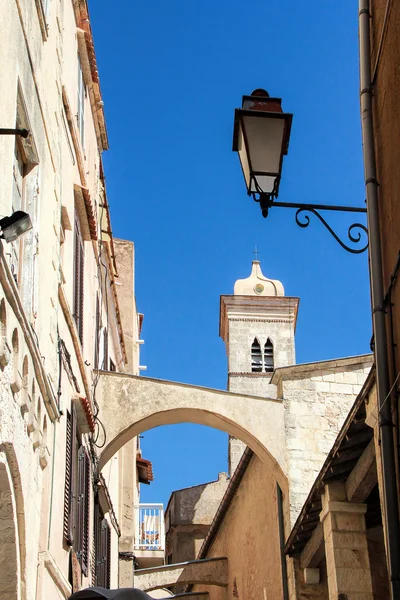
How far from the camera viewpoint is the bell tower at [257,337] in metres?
45.6

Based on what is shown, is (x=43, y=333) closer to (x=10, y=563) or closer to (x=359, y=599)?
(x=10, y=563)

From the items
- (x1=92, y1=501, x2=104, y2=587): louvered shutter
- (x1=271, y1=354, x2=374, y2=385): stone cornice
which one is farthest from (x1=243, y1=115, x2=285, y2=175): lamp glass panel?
(x1=271, y1=354, x2=374, y2=385): stone cornice

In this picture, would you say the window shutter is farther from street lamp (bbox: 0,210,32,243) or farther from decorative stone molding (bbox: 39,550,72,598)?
street lamp (bbox: 0,210,32,243)

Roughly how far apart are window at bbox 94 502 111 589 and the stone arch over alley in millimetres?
1137

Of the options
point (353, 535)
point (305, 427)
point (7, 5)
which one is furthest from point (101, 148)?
point (7, 5)

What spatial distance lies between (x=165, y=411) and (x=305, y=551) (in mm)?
3146

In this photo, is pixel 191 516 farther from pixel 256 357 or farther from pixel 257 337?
pixel 257 337

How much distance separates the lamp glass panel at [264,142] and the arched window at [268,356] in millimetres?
39832

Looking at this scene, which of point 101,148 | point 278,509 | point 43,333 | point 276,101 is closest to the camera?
point 276,101

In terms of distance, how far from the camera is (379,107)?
7.01 metres

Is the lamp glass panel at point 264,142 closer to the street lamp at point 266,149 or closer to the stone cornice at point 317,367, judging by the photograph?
the street lamp at point 266,149

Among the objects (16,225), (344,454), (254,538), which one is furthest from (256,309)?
(16,225)

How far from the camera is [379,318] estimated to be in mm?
6645

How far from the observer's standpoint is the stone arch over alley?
50.5 feet
